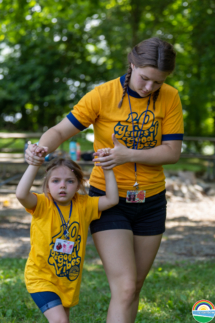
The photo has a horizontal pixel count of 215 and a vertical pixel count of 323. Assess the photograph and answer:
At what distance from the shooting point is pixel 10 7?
31.7 feet

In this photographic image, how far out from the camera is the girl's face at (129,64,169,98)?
2133 millimetres

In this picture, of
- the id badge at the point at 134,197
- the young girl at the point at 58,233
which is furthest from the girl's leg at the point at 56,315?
the id badge at the point at 134,197

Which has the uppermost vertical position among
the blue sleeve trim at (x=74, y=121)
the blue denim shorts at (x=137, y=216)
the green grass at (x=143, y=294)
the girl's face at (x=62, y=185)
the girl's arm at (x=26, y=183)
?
the blue sleeve trim at (x=74, y=121)

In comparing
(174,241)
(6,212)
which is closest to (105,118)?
(174,241)

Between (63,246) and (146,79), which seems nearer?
(146,79)

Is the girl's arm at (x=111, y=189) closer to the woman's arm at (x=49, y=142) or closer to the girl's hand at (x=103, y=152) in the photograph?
the girl's hand at (x=103, y=152)

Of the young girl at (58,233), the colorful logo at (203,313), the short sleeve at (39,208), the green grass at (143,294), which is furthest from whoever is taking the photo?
the green grass at (143,294)

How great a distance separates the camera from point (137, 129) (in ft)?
7.43

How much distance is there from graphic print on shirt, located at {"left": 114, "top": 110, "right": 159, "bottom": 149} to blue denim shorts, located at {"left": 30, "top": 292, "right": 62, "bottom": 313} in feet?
3.22

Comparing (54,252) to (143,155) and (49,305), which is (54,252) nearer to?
(49,305)

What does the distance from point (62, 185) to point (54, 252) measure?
→ 41 cm

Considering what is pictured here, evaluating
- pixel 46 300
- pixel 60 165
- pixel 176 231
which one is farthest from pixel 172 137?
pixel 176 231

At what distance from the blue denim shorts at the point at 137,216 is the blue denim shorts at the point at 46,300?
0.44 metres

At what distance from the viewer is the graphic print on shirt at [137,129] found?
89.0 inches
